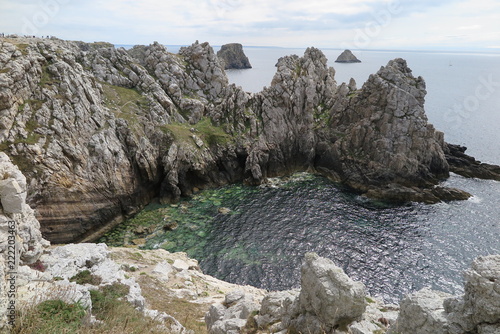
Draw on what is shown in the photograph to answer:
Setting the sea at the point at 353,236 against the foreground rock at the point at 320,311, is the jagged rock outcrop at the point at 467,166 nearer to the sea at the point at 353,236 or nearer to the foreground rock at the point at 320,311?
the sea at the point at 353,236

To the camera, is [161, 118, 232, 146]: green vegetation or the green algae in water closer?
the green algae in water

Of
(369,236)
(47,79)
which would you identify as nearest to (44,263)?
(47,79)

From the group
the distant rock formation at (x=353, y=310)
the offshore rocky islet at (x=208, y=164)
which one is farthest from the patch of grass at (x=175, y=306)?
the offshore rocky islet at (x=208, y=164)

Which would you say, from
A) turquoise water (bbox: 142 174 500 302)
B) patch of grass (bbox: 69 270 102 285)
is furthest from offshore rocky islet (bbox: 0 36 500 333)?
turquoise water (bbox: 142 174 500 302)

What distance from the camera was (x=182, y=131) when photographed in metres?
64.4

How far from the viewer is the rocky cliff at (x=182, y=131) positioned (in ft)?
143

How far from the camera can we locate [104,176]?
48531 millimetres

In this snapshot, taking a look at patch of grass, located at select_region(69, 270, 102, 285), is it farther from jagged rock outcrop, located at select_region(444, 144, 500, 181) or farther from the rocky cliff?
jagged rock outcrop, located at select_region(444, 144, 500, 181)

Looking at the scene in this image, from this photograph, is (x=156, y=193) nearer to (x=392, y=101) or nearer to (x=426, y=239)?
(x=426, y=239)

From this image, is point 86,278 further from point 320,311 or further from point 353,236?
point 353,236

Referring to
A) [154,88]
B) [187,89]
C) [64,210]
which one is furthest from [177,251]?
[187,89]

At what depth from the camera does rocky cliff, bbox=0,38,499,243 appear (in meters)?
43.7

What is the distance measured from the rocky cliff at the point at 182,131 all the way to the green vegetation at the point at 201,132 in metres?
0.36

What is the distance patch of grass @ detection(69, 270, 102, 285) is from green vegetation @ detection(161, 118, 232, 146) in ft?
141
